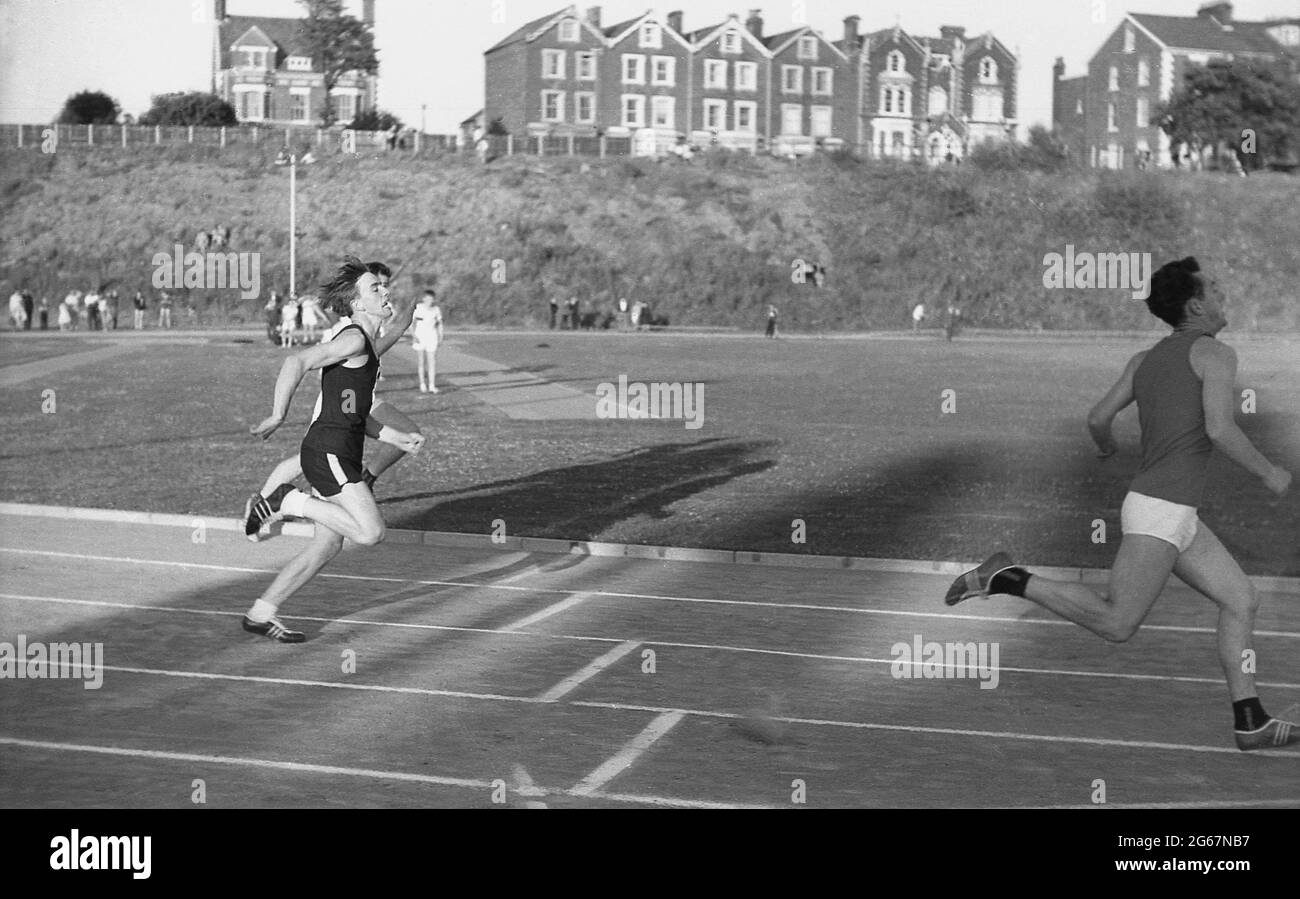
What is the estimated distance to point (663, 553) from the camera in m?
13.8

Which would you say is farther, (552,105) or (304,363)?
(552,105)

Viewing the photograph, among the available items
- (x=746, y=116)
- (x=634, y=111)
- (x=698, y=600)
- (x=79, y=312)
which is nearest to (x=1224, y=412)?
(x=698, y=600)

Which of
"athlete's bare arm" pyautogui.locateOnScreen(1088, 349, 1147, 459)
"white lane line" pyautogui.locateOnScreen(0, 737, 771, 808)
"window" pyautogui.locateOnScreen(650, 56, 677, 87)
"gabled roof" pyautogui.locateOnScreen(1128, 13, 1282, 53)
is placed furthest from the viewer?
"window" pyautogui.locateOnScreen(650, 56, 677, 87)

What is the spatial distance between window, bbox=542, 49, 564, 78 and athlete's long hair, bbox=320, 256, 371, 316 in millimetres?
81380

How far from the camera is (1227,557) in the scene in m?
7.36

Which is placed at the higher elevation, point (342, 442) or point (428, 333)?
point (428, 333)

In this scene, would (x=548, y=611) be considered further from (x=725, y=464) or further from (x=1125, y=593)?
(x=725, y=464)

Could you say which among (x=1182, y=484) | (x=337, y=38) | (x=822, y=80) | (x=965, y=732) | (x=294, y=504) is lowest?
(x=965, y=732)

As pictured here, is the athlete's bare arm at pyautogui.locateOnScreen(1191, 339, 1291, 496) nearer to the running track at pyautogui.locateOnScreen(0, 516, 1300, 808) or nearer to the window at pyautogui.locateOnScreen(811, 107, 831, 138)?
the running track at pyautogui.locateOnScreen(0, 516, 1300, 808)

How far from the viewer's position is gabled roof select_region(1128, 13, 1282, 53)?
76.0 m

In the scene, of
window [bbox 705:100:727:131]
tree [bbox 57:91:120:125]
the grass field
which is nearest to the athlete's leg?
the grass field

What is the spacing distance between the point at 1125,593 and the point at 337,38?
229 ft

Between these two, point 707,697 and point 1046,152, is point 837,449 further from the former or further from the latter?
point 1046,152

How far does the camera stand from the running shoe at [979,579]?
766 centimetres
